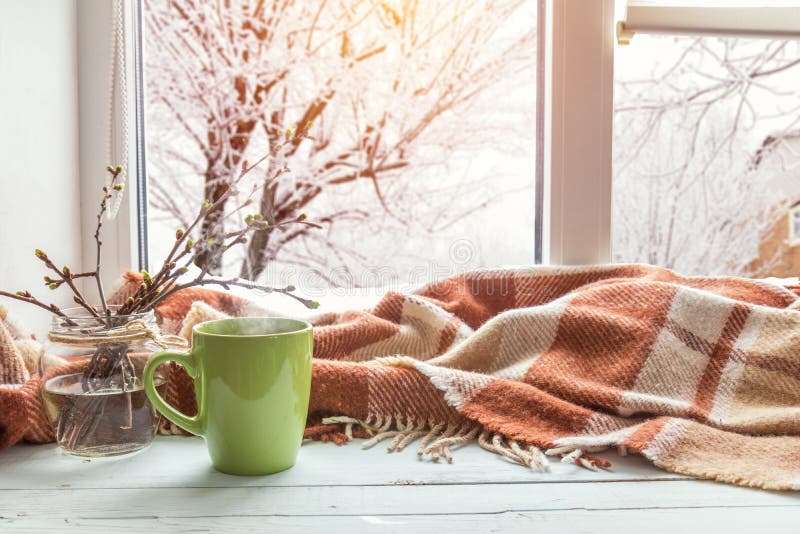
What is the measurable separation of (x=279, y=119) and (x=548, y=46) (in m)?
0.56

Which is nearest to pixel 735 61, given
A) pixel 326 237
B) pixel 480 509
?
pixel 326 237

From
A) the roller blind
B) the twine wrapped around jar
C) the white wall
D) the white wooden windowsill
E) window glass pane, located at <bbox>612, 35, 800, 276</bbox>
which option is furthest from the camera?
window glass pane, located at <bbox>612, 35, 800, 276</bbox>

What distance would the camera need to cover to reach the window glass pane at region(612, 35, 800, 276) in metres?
1.16

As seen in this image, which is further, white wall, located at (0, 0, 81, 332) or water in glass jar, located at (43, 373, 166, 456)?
white wall, located at (0, 0, 81, 332)

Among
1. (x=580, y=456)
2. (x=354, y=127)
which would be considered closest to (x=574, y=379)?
(x=580, y=456)

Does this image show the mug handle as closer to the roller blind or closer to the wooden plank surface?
the wooden plank surface

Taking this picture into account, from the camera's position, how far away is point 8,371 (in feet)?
2.25

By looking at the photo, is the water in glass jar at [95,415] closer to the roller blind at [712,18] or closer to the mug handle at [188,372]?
the mug handle at [188,372]

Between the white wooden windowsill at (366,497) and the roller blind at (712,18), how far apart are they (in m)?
0.64

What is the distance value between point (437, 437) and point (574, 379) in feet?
0.58

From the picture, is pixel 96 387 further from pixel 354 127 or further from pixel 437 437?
pixel 354 127

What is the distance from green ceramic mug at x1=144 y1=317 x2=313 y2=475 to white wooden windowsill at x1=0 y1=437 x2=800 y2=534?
0.02 metres

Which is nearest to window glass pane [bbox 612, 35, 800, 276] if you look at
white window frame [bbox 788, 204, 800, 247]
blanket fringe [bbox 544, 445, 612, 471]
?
white window frame [bbox 788, 204, 800, 247]

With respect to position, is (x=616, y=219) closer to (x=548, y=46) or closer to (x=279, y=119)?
(x=548, y=46)
